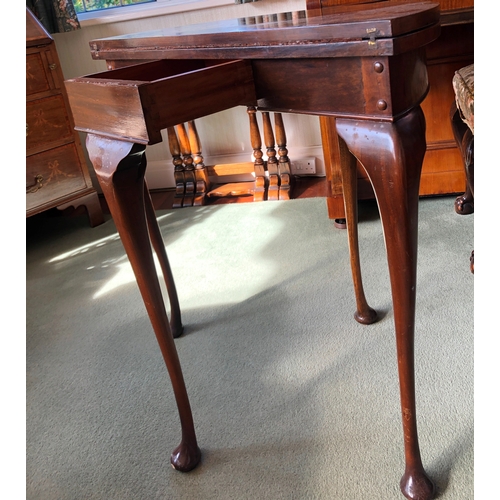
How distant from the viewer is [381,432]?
1.06 metres

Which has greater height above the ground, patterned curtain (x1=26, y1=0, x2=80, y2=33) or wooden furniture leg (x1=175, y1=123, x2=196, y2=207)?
patterned curtain (x1=26, y1=0, x2=80, y2=33)

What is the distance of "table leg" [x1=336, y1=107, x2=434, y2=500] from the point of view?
0.74 m

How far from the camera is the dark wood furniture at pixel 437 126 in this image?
1.75 metres

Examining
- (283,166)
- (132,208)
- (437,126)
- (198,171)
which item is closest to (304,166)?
(283,166)

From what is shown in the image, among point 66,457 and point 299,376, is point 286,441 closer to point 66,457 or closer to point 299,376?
point 299,376

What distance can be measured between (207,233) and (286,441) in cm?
122

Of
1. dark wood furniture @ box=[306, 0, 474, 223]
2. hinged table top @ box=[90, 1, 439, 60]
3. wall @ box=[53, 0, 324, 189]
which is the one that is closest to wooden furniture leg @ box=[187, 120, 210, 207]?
wall @ box=[53, 0, 324, 189]

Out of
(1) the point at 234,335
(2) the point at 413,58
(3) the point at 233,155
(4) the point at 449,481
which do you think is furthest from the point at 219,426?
(3) the point at 233,155

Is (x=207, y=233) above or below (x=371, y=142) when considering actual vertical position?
below

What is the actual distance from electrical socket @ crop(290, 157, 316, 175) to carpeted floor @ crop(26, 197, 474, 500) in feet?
1.79

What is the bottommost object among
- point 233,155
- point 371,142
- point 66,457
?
point 66,457

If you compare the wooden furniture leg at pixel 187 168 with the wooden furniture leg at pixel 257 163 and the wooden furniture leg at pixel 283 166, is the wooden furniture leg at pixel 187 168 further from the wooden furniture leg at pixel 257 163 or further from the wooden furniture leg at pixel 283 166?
the wooden furniture leg at pixel 283 166

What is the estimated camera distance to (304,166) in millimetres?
2559

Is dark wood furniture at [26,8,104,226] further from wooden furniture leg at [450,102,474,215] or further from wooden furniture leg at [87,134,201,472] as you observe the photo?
→ wooden furniture leg at [450,102,474,215]
